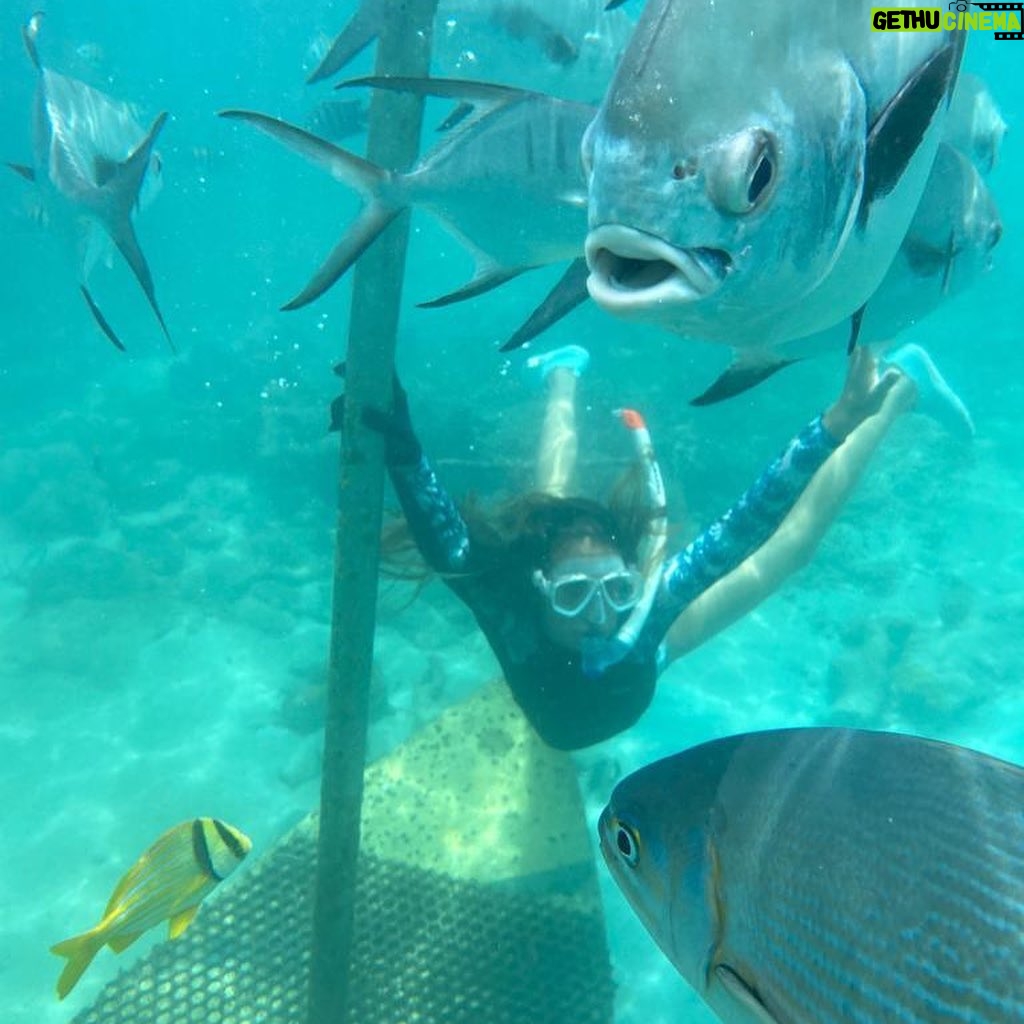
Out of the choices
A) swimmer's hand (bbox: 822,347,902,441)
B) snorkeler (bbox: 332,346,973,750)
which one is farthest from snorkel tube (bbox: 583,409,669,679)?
swimmer's hand (bbox: 822,347,902,441)

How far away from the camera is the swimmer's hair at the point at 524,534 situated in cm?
442

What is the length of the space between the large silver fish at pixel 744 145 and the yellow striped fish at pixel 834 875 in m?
0.71

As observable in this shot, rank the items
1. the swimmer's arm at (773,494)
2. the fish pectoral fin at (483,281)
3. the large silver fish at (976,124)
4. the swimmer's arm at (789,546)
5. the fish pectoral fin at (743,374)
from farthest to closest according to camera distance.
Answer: the swimmer's arm at (789,546) → the swimmer's arm at (773,494) → the large silver fish at (976,124) → the fish pectoral fin at (483,281) → the fish pectoral fin at (743,374)

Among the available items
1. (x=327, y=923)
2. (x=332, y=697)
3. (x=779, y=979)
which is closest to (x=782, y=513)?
(x=332, y=697)

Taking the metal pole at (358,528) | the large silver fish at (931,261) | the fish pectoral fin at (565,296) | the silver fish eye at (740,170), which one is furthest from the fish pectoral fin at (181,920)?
the silver fish eye at (740,170)

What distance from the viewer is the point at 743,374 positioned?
1.77 m

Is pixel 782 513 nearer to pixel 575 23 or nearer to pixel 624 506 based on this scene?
pixel 624 506

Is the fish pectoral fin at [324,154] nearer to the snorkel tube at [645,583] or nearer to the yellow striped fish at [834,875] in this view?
the yellow striped fish at [834,875]

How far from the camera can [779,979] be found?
104cm

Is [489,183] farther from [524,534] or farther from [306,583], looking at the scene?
[306,583]

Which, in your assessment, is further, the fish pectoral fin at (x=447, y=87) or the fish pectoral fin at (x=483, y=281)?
the fish pectoral fin at (x=483, y=281)

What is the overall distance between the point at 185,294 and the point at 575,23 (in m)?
26.1

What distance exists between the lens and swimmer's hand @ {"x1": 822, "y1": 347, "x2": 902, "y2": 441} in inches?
160

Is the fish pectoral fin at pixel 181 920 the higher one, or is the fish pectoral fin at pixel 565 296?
the fish pectoral fin at pixel 565 296
